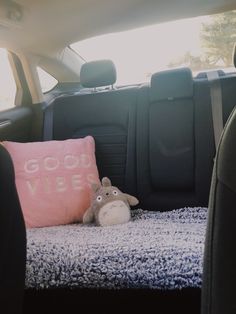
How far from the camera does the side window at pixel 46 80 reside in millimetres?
2586

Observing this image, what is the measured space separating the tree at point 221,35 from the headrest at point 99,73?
0.52 m

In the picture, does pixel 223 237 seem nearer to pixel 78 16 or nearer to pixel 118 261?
pixel 118 261

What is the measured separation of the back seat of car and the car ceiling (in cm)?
29

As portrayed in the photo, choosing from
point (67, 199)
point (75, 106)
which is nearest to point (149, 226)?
point (67, 199)

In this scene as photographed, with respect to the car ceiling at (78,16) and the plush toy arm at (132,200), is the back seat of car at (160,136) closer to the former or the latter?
the plush toy arm at (132,200)

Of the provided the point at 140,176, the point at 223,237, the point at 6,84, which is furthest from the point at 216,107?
the point at 223,237

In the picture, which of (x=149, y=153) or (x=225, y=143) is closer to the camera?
(x=225, y=143)

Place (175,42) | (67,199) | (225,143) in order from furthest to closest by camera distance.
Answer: (175,42)
(67,199)
(225,143)

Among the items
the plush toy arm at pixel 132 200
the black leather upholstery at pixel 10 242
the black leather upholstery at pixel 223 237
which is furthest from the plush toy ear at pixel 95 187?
the black leather upholstery at pixel 223 237

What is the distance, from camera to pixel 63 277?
115cm

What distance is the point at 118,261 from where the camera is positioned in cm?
115

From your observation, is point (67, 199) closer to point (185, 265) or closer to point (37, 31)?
point (185, 265)

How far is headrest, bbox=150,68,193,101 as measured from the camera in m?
1.89

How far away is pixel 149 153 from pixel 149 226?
1.51 feet
